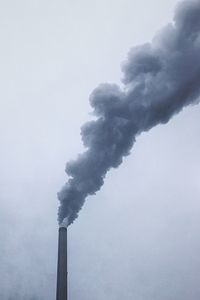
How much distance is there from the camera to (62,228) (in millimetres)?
21250

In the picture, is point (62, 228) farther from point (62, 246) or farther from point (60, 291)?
point (60, 291)

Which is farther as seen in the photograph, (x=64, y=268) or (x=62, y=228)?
(x=62, y=228)

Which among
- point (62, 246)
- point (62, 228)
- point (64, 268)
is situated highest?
point (62, 228)

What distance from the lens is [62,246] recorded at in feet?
65.6

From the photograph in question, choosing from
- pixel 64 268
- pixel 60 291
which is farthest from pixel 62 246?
pixel 60 291

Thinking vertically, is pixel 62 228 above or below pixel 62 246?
above

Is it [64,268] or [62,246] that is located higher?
[62,246]

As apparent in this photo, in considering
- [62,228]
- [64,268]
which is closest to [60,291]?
[64,268]

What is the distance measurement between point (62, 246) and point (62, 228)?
1.53 m

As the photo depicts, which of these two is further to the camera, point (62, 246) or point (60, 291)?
point (62, 246)

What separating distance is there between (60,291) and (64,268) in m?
1.38

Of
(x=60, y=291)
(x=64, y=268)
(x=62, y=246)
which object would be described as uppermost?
(x=62, y=246)

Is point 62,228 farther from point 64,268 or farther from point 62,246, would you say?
point 64,268

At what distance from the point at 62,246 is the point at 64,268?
1.49 metres
